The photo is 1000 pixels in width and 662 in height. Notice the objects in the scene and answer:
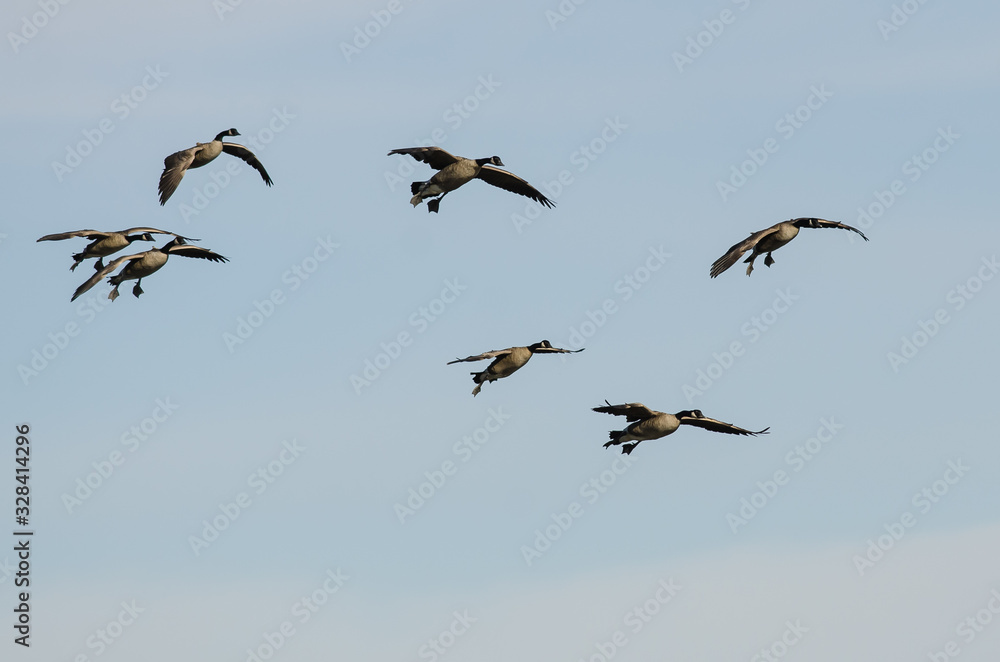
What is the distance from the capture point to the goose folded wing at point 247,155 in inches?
2137

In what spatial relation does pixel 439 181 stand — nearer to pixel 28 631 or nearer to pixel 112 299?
pixel 112 299

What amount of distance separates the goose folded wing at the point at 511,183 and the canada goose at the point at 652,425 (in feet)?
26.6

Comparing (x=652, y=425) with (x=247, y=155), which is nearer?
(x=652, y=425)

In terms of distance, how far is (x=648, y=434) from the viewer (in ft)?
165

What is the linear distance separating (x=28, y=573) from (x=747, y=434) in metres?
23.7

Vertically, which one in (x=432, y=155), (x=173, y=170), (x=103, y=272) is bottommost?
(x=103, y=272)

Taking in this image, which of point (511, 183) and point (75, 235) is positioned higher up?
point (511, 183)

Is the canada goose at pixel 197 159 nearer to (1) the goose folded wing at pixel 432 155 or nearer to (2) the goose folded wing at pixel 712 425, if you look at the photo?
(1) the goose folded wing at pixel 432 155

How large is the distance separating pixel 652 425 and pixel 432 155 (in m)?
9.93

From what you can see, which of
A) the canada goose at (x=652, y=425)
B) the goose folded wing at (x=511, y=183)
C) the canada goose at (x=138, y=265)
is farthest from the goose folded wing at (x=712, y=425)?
the canada goose at (x=138, y=265)

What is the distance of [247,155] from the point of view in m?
55.7

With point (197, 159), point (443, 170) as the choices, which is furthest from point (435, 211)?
point (197, 159)

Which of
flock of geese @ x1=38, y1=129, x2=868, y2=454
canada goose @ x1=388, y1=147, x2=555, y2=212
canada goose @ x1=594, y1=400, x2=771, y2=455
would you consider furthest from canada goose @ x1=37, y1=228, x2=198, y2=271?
canada goose @ x1=594, y1=400, x2=771, y2=455

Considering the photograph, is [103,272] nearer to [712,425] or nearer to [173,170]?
[173,170]
